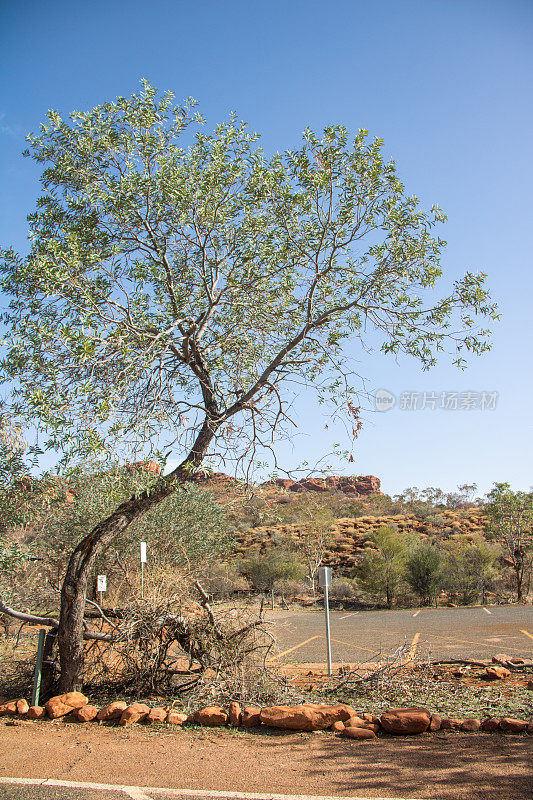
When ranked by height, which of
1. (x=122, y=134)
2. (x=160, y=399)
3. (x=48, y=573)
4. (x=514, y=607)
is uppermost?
(x=122, y=134)

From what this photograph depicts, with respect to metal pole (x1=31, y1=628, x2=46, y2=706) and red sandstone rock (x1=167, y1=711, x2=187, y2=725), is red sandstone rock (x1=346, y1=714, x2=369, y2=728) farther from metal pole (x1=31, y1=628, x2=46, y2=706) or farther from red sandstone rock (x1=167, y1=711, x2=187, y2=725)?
metal pole (x1=31, y1=628, x2=46, y2=706)

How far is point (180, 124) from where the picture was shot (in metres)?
8.87

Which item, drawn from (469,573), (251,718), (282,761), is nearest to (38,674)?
(251,718)

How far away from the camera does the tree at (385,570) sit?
24.8m

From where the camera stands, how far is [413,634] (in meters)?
14.6

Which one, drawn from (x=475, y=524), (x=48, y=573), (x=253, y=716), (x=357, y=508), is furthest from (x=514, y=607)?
(x=357, y=508)

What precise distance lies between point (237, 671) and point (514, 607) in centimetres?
1742

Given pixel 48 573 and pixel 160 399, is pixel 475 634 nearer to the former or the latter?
pixel 160 399

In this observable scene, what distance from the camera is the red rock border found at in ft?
19.5

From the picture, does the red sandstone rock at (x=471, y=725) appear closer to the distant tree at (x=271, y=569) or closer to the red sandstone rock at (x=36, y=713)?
the red sandstone rock at (x=36, y=713)

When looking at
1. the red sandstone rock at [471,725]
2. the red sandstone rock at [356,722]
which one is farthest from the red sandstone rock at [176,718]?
the red sandstone rock at [471,725]

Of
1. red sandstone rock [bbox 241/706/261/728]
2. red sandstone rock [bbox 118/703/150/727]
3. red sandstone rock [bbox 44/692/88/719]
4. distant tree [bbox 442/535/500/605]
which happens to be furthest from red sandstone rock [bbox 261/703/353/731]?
distant tree [bbox 442/535/500/605]

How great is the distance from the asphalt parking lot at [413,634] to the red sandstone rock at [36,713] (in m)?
3.24

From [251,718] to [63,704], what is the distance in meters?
2.51
